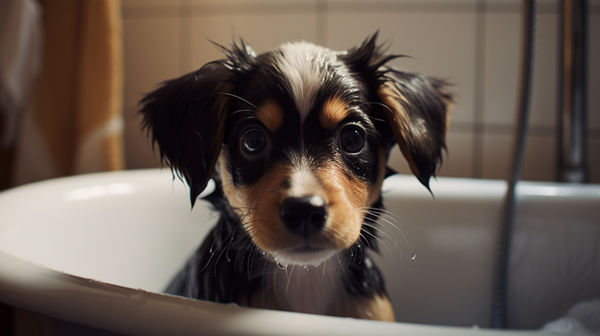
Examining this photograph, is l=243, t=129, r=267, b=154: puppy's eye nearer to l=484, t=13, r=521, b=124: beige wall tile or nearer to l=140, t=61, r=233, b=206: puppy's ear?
l=140, t=61, r=233, b=206: puppy's ear

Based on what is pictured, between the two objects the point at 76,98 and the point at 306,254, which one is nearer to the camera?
the point at 306,254

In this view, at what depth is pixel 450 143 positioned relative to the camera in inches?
65.8

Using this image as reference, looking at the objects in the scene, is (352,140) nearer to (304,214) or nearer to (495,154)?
(304,214)

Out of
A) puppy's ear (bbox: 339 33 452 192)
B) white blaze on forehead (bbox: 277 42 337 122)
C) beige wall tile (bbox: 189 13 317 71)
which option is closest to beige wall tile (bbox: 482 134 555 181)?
beige wall tile (bbox: 189 13 317 71)

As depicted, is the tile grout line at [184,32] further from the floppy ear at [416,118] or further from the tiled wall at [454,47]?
the floppy ear at [416,118]

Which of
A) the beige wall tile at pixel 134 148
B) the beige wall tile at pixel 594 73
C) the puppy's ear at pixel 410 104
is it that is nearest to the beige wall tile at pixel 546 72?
the beige wall tile at pixel 594 73

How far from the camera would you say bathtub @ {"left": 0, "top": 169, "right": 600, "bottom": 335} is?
904 millimetres

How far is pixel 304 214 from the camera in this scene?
0.47m

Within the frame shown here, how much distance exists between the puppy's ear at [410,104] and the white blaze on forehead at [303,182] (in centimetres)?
15

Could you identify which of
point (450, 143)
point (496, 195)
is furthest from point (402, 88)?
point (450, 143)

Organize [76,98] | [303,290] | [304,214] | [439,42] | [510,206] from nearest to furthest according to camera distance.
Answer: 1. [304,214]
2. [303,290]
3. [510,206]
4. [76,98]
5. [439,42]

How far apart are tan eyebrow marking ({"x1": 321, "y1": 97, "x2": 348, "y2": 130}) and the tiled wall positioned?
1086 mm

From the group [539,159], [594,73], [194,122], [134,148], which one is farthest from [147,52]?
[594,73]

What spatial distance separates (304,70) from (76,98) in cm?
115
